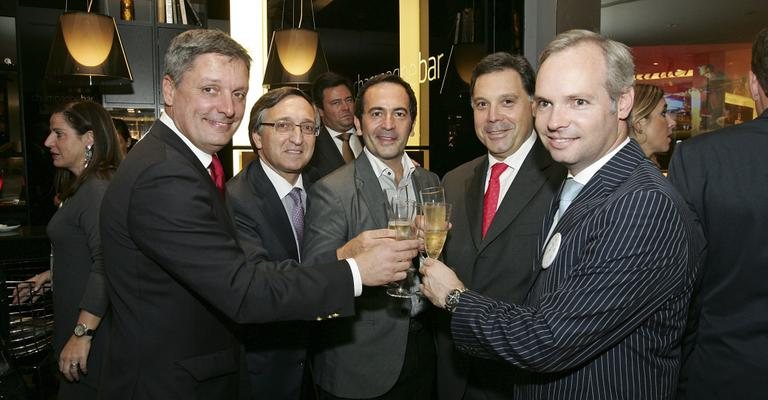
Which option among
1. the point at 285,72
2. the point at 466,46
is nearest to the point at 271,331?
the point at 466,46

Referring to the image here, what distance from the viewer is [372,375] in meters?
2.33

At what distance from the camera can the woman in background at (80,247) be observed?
2.82 m

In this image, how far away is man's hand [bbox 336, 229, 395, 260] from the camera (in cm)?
199

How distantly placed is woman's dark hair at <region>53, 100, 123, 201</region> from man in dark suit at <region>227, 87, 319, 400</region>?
965 mm

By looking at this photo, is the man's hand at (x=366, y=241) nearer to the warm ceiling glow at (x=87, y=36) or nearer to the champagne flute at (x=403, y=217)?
the champagne flute at (x=403, y=217)

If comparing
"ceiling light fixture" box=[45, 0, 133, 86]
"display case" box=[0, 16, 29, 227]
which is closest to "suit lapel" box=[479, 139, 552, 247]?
"ceiling light fixture" box=[45, 0, 133, 86]

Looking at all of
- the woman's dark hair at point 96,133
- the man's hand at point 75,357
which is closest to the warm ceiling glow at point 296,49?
the woman's dark hair at point 96,133

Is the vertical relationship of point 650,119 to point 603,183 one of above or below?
above

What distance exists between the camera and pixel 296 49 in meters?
5.06

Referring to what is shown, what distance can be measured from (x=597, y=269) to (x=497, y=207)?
3.08 feet

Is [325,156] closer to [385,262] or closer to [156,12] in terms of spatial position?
[385,262]

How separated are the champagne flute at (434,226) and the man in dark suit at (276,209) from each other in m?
0.74

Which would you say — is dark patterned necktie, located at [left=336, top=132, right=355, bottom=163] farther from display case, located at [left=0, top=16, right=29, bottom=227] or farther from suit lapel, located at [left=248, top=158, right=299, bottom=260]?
display case, located at [left=0, top=16, right=29, bottom=227]

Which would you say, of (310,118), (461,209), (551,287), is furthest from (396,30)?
(551,287)
